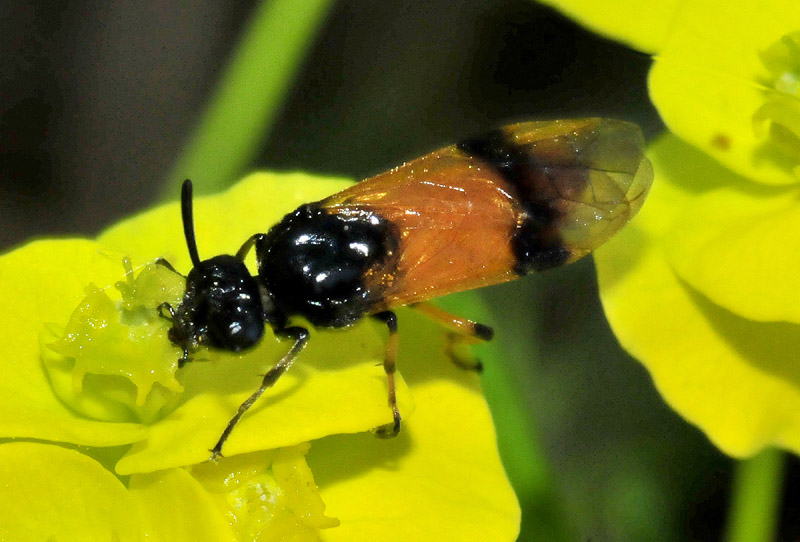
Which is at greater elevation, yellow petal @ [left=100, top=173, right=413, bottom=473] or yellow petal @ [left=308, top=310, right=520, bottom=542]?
yellow petal @ [left=100, top=173, right=413, bottom=473]

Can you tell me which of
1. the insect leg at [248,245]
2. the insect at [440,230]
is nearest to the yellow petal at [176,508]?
the insect at [440,230]

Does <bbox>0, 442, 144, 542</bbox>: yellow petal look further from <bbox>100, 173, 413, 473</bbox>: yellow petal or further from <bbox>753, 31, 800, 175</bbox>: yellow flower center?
<bbox>753, 31, 800, 175</bbox>: yellow flower center

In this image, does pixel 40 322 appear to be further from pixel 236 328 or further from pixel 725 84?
pixel 725 84

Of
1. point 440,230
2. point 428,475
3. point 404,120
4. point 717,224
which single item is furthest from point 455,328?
point 404,120

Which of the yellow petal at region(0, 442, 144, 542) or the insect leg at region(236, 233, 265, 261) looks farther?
the insect leg at region(236, 233, 265, 261)

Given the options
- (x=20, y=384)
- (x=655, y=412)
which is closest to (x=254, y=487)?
(x=20, y=384)

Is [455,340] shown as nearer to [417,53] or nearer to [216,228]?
[216,228]

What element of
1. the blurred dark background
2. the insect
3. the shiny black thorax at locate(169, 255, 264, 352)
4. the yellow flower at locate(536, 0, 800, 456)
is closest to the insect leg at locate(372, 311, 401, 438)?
the insect
